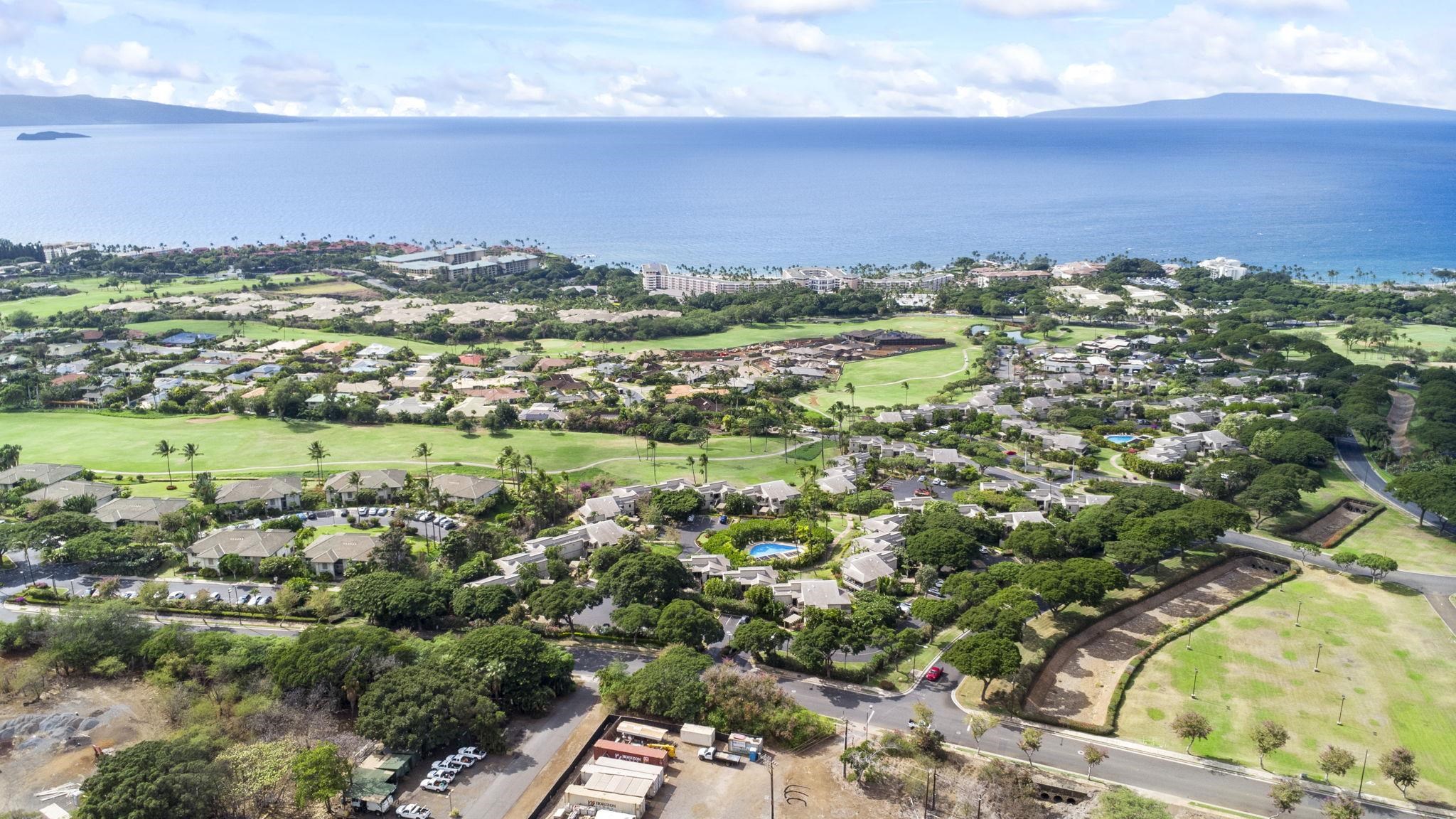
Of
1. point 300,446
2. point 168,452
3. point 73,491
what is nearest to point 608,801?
point 73,491

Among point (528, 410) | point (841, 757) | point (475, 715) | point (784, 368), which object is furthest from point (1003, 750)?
point (784, 368)

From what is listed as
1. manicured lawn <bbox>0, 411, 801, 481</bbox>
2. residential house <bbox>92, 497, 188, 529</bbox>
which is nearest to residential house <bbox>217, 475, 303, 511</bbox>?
residential house <bbox>92, 497, 188, 529</bbox>

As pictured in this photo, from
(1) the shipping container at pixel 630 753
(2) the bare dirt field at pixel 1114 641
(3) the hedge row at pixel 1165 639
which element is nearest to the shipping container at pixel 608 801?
(1) the shipping container at pixel 630 753

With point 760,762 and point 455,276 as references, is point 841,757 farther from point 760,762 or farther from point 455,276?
point 455,276

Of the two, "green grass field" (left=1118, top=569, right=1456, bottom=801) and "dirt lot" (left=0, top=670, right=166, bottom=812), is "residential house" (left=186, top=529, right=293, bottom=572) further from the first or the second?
"green grass field" (left=1118, top=569, right=1456, bottom=801)

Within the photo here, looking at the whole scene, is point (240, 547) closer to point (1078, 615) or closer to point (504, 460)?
point (504, 460)
